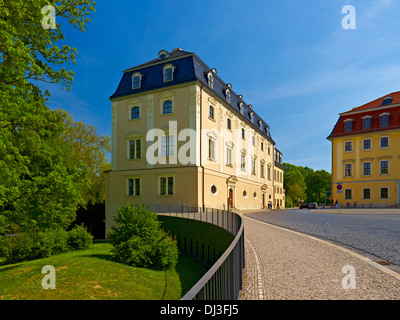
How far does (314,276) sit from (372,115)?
48.4 m

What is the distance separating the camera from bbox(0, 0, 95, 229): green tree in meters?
10.0

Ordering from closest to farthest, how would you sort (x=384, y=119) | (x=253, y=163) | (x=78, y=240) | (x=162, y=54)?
(x=78, y=240)
(x=162, y=54)
(x=253, y=163)
(x=384, y=119)

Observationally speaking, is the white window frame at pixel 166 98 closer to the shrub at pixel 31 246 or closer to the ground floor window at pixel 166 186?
the ground floor window at pixel 166 186

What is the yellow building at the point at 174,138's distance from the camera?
27.4 metres

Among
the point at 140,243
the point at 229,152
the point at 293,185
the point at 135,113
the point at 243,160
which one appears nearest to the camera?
the point at 140,243

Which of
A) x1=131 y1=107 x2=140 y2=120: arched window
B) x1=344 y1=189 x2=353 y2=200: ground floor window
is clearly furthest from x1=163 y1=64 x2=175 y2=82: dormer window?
x1=344 y1=189 x2=353 y2=200: ground floor window

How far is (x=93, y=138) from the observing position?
39.8m

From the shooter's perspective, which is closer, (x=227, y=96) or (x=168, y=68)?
(x=168, y=68)

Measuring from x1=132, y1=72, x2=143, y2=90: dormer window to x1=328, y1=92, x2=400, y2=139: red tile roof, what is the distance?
3458 cm

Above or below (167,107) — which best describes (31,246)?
below

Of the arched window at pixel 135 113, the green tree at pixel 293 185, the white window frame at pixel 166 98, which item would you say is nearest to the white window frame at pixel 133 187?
the arched window at pixel 135 113

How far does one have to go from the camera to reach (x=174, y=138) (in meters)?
28.2

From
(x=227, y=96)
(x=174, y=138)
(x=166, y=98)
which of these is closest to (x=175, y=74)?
(x=166, y=98)

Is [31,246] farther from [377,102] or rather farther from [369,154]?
[377,102]
